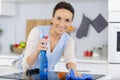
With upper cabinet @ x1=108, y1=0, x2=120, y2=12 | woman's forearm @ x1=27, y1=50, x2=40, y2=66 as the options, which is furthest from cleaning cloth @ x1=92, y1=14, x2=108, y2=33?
woman's forearm @ x1=27, y1=50, x2=40, y2=66

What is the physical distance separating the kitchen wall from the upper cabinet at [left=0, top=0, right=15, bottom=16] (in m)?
0.11

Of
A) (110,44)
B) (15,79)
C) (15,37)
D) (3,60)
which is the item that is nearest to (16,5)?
(15,37)

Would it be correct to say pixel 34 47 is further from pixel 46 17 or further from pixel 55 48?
pixel 46 17

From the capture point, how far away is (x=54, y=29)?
2078 millimetres

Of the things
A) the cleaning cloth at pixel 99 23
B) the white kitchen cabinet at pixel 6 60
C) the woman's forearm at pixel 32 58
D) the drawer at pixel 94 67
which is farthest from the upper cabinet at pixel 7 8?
the woman's forearm at pixel 32 58

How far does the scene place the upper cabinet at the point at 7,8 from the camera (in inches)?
153

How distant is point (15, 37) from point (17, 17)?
298 millimetres

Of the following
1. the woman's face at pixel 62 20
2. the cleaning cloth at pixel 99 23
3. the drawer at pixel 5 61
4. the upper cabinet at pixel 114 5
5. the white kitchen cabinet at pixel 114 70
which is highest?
the upper cabinet at pixel 114 5

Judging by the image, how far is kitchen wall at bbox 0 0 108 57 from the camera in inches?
151

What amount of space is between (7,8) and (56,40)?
1986 mm

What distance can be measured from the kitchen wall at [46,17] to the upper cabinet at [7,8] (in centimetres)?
11

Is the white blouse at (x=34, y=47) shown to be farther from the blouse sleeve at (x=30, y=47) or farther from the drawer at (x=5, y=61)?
the drawer at (x=5, y=61)

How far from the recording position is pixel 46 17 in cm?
409

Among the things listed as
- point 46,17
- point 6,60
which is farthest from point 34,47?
point 46,17
